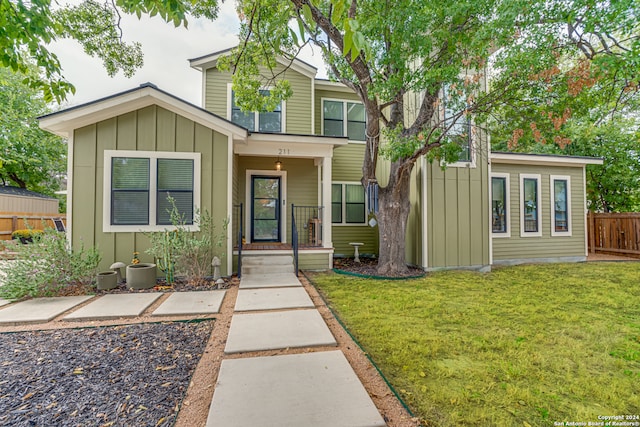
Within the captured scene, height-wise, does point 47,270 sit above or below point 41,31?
below

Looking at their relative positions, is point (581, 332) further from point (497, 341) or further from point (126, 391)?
point (126, 391)

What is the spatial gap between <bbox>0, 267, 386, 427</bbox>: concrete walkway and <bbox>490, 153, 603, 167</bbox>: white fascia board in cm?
669

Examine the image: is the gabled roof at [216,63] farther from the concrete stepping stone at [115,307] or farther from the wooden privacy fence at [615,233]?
the wooden privacy fence at [615,233]

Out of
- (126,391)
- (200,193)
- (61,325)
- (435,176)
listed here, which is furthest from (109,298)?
(435,176)

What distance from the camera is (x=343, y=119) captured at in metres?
8.98

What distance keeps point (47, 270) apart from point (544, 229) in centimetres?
1150

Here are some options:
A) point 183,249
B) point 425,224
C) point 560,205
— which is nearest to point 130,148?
point 183,249

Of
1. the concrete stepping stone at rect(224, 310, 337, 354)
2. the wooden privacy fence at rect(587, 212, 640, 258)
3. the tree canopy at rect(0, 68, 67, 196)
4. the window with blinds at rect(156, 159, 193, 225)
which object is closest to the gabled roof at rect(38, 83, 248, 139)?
the window with blinds at rect(156, 159, 193, 225)

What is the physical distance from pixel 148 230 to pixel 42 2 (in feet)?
12.4

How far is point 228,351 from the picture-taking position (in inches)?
101

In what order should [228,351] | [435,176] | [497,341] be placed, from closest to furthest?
1. [228,351]
2. [497,341]
3. [435,176]

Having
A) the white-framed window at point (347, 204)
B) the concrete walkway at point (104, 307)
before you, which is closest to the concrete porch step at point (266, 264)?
the concrete walkway at point (104, 307)

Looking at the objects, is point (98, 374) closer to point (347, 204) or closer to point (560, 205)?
point (347, 204)

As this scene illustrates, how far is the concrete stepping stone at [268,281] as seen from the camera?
16.5 feet
